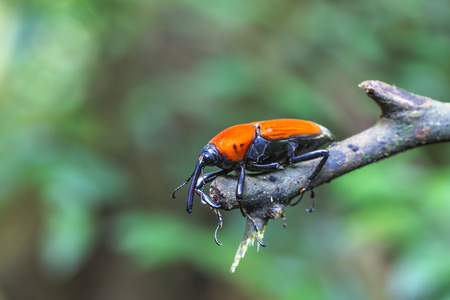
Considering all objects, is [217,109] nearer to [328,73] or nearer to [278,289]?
[328,73]

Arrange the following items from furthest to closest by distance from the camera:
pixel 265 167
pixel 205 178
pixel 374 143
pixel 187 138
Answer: pixel 187 138 < pixel 205 178 < pixel 265 167 < pixel 374 143

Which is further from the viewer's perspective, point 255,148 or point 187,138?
point 187,138

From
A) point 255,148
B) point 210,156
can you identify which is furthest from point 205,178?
point 255,148

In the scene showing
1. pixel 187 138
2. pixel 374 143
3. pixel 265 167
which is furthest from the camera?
pixel 187 138

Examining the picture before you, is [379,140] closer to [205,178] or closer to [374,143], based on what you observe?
[374,143]

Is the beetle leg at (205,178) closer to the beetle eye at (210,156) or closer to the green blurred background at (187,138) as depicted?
the beetle eye at (210,156)

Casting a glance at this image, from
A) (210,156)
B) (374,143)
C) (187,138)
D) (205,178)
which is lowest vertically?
(187,138)

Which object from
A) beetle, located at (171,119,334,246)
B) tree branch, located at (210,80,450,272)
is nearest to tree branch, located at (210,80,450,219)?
tree branch, located at (210,80,450,272)
